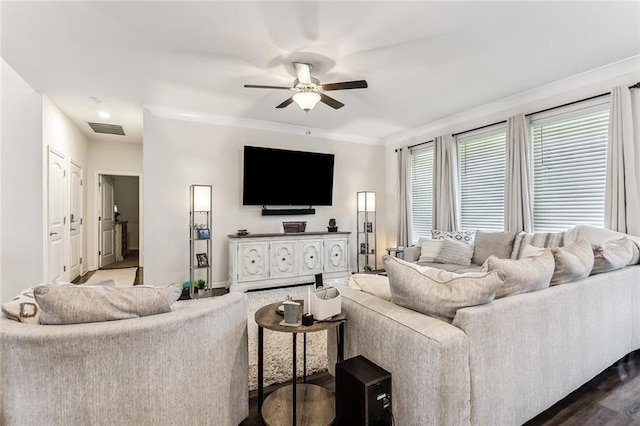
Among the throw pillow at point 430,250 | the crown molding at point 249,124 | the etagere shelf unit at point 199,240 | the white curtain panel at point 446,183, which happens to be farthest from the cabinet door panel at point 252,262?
the white curtain panel at point 446,183

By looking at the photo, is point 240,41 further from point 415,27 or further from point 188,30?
point 415,27

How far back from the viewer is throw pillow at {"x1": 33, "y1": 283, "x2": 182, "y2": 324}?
1223 millimetres

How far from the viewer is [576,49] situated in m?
2.80

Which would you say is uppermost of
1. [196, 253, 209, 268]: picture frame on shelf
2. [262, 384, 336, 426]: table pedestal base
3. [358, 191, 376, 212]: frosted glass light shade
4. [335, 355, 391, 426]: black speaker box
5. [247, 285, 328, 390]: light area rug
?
[358, 191, 376, 212]: frosted glass light shade

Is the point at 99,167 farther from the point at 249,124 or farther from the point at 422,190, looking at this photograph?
the point at 422,190

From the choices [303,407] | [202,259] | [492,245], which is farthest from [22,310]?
[492,245]

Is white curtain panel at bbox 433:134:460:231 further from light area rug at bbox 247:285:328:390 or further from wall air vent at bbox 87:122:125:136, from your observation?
wall air vent at bbox 87:122:125:136

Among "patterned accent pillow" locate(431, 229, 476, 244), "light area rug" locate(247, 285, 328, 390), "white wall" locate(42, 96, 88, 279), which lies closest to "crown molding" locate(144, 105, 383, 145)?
"white wall" locate(42, 96, 88, 279)

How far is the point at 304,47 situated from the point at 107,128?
4271 millimetres

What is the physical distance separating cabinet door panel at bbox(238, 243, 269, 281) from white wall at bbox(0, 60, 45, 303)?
2.41 metres

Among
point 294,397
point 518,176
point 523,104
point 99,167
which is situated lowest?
point 294,397

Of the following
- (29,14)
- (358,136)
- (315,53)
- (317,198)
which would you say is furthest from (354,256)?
(29,14)

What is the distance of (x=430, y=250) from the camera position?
4141 millimetres

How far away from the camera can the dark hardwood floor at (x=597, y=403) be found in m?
1.66
